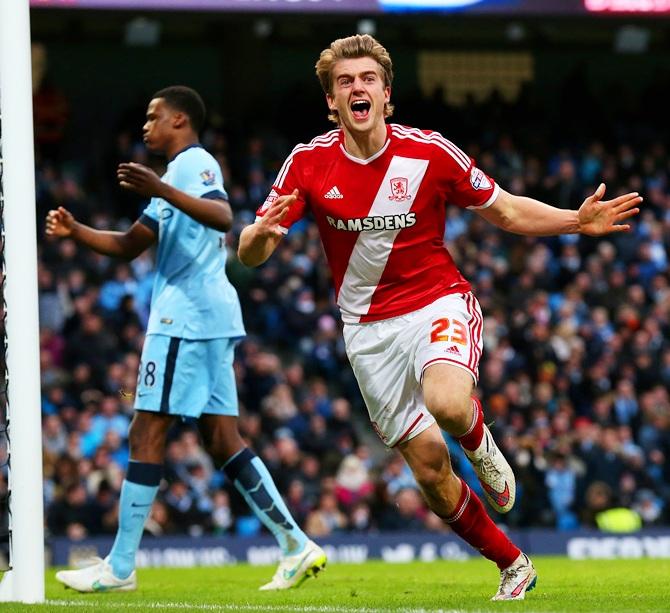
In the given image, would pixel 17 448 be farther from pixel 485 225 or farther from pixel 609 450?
pixel 485 225

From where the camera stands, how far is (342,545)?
50.6ft

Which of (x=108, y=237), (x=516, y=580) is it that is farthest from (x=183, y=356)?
(x=516, y=580)

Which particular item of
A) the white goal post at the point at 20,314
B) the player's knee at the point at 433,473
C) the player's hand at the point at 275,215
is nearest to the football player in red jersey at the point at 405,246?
the player's knee at the point at 433,473

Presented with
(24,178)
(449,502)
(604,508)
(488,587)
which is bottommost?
(604,508)

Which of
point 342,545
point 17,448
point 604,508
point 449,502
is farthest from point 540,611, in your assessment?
point 604,508

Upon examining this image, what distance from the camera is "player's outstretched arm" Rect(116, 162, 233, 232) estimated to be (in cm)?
743

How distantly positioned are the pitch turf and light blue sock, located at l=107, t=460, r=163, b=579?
0.20 m

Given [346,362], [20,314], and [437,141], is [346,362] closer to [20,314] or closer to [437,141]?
[437,141]

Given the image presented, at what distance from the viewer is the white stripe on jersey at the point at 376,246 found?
737 cm

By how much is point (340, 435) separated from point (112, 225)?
5.05m

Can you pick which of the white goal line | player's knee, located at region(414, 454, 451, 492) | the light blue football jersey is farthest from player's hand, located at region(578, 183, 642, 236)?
the light blue football jersey

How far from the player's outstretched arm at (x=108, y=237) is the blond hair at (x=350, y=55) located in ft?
5.10

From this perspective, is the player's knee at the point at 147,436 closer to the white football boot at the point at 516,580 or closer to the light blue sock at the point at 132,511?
the light blue sock at the point at 132,511

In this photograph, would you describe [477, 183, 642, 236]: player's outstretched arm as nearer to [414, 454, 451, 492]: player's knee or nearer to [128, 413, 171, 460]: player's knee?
[414, 454, 451, 492]: player's knee
